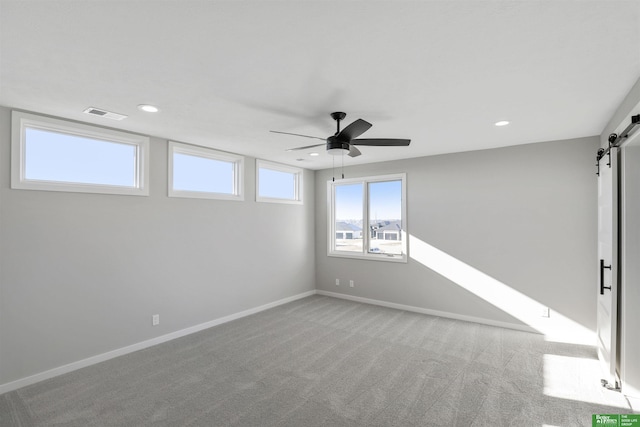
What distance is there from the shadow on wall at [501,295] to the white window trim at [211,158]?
2973 mm

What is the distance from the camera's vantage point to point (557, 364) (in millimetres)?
3311

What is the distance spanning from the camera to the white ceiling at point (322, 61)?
5.13 ft

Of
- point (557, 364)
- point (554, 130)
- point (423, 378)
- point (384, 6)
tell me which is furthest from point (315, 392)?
point (554, 130)

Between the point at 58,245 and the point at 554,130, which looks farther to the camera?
the point at 554,130

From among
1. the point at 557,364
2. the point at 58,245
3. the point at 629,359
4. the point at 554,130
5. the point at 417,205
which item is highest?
the point at 554,130

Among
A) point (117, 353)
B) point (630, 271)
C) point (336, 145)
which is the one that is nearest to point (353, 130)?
point (336, 145)

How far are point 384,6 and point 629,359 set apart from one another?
3376 millimetres

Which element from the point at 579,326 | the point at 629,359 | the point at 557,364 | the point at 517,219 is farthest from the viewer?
the point at 517,219

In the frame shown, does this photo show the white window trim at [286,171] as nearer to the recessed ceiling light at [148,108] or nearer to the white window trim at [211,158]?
the white window trim at [211,158]

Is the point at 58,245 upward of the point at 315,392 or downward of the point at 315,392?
upward

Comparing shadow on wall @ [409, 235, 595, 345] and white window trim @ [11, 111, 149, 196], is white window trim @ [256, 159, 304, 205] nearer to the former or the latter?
white window trim @ [11, 111, 149, 196]

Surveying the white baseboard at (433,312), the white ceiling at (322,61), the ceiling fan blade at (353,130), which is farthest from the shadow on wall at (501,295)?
the ceiling fan blade at (353,130)

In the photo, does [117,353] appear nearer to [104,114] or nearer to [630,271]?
[104,114]

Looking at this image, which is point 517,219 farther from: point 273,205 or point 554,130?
point 273,205
